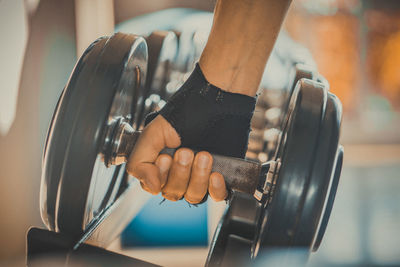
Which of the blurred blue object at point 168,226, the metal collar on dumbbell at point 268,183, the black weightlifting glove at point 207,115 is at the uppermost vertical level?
the black weightlifting glove at point 207,115

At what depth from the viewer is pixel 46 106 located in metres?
1.08

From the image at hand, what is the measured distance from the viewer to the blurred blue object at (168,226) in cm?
185

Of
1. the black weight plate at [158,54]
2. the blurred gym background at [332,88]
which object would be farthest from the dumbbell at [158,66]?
the blurred gym background at [332,88]

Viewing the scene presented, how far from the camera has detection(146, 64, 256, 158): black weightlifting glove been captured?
0.58 meters

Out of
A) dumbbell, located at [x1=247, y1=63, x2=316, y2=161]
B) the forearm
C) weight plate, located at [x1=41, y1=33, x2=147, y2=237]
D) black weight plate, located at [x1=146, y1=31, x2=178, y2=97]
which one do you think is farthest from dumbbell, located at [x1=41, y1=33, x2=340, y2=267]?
dumbbell, located at [x1=247, y1=63, x2=316, y2=161]

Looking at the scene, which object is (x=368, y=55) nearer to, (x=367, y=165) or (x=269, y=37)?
(x=367, y=165)

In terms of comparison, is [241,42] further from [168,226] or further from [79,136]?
[168,226]

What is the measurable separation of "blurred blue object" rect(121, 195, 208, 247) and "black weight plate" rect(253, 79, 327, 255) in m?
1.43

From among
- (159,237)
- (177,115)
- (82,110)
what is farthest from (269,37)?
(159,237)

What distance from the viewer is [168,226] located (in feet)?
6.15

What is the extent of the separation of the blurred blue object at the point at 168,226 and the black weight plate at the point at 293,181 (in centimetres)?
143

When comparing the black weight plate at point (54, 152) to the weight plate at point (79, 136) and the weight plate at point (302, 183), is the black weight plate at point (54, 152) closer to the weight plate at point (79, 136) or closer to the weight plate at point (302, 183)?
the weight plate at point (79, 136)

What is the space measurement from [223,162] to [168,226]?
1.44m

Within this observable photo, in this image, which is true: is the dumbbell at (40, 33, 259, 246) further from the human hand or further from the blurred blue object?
the blurred blue object
